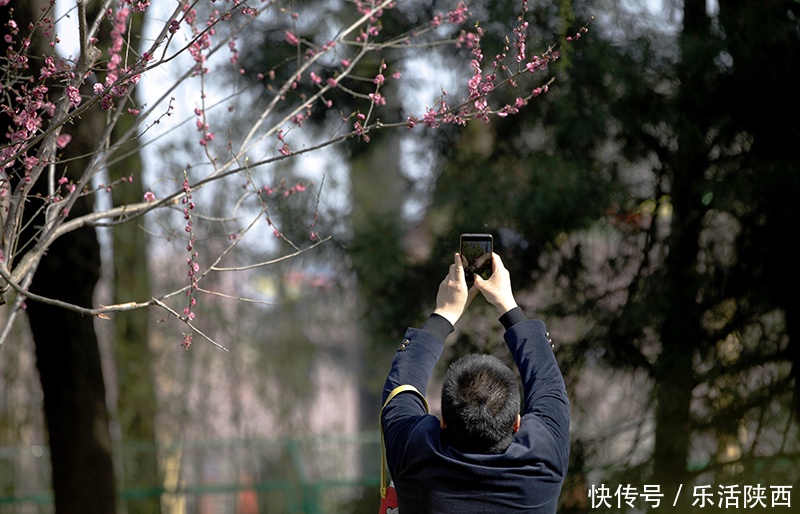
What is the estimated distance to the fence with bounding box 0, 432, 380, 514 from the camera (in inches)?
228

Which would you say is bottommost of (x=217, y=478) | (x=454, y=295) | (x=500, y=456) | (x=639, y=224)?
(x=217, y=478)

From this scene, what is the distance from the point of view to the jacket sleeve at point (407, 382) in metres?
1.36

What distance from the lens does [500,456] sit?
48.3 inches

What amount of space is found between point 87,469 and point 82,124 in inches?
67.7

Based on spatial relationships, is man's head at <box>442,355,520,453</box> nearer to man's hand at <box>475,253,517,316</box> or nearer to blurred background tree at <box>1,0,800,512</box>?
man's hand at <box>475,253,517,316</box>

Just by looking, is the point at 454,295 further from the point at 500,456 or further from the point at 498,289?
the point at 500,456

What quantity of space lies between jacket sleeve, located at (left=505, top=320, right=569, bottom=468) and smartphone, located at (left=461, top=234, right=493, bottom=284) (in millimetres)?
164

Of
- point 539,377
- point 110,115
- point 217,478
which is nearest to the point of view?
point 539,377

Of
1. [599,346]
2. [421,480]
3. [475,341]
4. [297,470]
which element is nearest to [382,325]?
[475,341]

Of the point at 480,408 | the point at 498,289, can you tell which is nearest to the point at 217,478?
the point at 498,289

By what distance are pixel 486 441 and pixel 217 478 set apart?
6055 millimetres

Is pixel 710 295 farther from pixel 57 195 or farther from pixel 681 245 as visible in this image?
pixel 57 195

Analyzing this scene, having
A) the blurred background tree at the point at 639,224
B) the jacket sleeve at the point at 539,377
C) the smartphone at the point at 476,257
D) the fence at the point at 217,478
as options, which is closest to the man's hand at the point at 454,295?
the smartphone at the point at 476,257

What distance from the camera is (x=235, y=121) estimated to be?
7.08 metres
